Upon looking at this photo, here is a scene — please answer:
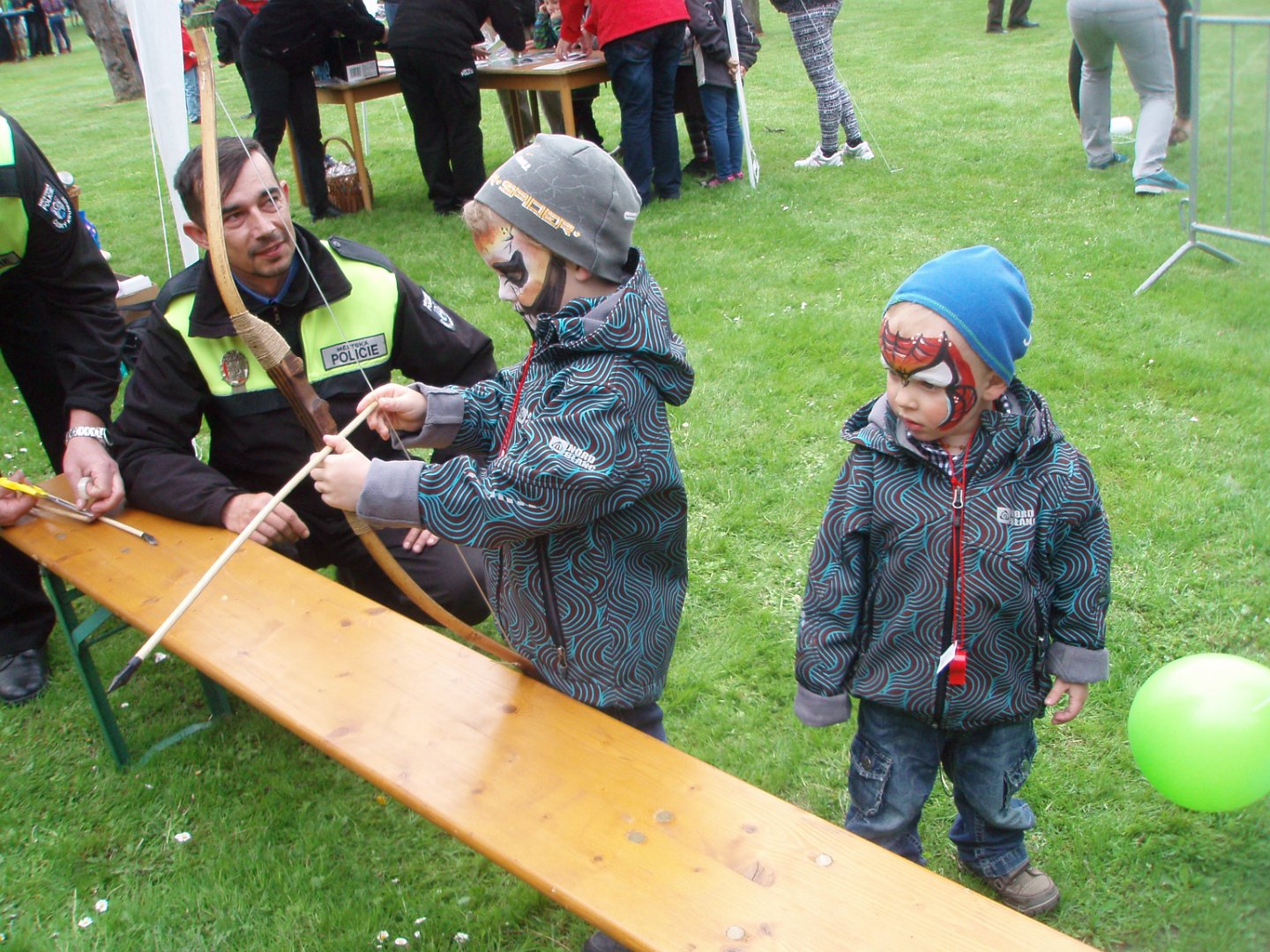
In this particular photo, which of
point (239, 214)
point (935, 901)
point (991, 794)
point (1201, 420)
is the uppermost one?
point (239, 214)

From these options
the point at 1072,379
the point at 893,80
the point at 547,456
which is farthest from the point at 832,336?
the point at 893,80

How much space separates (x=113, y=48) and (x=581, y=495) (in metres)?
19.3

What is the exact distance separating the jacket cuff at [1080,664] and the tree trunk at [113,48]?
19081mm

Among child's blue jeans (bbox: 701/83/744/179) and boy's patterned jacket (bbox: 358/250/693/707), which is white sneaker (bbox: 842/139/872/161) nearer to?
child's blue jeans (bbox: 701/83/744/179)

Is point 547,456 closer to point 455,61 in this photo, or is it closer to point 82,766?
point 82,766

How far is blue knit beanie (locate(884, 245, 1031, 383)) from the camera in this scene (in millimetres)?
1792

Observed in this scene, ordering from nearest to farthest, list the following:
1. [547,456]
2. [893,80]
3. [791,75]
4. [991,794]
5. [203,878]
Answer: [547,456] < [991,794] < [203,878] < [893,80] < [791,75]

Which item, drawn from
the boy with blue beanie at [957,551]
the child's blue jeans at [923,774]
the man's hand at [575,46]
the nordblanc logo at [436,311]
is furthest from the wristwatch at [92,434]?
the man's hand at [575,46]

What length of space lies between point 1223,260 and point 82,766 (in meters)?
5.79

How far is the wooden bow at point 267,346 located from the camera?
2.27 meters

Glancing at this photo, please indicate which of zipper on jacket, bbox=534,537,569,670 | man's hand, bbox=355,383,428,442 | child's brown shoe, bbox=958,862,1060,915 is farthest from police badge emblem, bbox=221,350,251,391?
child's brown shoe, bbox=958,862,1060,915

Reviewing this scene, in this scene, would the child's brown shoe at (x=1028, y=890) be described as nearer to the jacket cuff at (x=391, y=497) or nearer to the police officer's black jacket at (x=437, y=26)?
the jacket cuff at (x=391, y=497)

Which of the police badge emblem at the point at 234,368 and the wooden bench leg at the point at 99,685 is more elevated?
the police badge emblem at the point at 234,368

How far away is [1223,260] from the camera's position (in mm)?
5625
